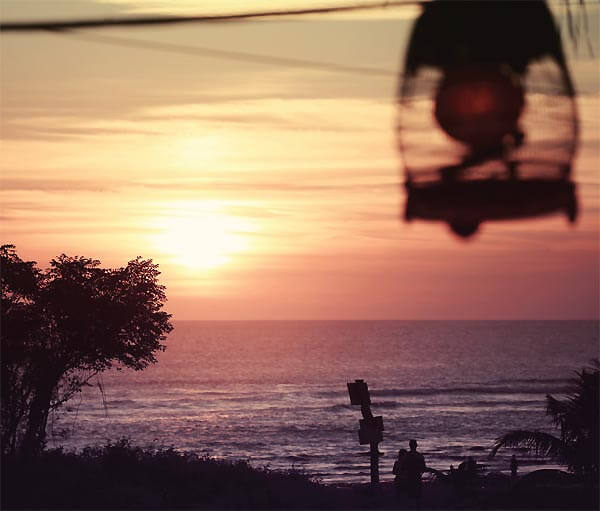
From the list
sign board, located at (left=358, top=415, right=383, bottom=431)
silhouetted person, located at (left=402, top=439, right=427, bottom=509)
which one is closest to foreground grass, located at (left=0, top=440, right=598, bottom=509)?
silhouetted person, located at (left=402, top=439, right=427, bottom=509)

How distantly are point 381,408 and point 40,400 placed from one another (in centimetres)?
7479

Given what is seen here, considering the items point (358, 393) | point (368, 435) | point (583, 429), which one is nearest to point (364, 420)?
point (368, 435)

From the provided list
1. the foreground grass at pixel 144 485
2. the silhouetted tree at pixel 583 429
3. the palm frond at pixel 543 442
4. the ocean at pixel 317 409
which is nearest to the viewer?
the foreground grass at pixel 144 485

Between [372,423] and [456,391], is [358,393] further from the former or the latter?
[456,391]

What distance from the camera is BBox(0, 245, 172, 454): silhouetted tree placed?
1059 inches

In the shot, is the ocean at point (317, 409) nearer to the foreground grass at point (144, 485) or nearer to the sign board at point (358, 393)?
the foreground grass at point (144, 485)

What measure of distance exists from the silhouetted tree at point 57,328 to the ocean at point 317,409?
180 inches

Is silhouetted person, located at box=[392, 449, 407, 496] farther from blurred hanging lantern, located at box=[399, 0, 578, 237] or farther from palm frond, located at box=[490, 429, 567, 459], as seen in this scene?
blurred hanging lantern, located at box=[399, 0, 578, 237]

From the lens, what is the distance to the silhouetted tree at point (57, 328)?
2691cm

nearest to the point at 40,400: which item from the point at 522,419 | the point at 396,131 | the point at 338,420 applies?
the point at 396,131

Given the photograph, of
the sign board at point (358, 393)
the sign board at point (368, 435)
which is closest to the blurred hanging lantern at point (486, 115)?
the sign board at point (358, 393)

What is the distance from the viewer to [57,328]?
27.9 metres

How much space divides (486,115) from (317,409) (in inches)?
3791

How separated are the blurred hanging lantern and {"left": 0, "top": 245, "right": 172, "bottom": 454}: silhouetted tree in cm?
2256
